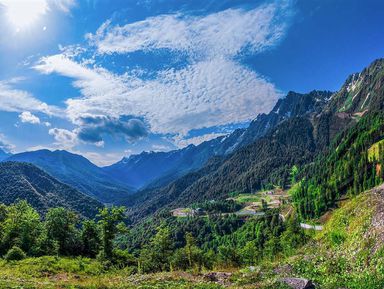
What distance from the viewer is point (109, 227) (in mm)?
73750

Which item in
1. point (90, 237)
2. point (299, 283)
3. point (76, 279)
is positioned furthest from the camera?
point (90, 237)

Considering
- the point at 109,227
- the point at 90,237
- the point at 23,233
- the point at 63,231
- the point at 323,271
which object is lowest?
the point at 90,237

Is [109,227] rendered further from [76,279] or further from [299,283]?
[299,283]

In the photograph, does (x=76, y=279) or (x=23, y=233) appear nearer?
(x=76, y=279)

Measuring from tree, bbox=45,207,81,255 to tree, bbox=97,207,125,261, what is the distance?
7.60 metres

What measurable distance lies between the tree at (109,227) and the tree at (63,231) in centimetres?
760

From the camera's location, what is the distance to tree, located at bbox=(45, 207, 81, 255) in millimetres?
73625

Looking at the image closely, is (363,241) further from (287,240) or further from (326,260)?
(287,240)

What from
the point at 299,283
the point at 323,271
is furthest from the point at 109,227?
the point at 299,283

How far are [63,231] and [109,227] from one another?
10825 mm

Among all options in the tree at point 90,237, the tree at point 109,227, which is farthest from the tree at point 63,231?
the tree at point 109,227

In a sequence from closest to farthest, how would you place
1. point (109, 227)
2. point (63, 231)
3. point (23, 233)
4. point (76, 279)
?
point (76, 279) → point (23, 233) → point (109, 227) → point (63, 231)

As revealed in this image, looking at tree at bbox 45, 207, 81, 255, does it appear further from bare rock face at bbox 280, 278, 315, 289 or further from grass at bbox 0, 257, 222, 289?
bare rock face at bbox 280, 278, 315, 289

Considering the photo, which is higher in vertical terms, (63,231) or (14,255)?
(63,231)
